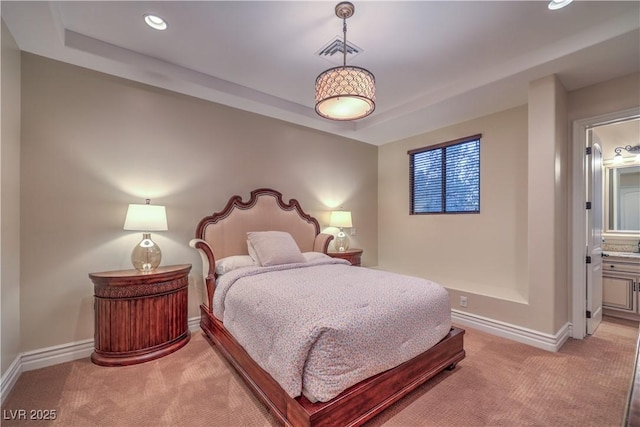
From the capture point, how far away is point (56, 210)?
96.8 inches

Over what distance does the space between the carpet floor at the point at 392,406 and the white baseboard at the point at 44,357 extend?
0.06 meters

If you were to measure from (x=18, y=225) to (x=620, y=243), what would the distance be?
22.5 feet

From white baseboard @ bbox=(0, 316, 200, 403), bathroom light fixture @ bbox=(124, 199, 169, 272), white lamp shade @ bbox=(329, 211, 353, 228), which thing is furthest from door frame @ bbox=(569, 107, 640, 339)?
white baseboard @ bbox=(0, 316, 200, 403)

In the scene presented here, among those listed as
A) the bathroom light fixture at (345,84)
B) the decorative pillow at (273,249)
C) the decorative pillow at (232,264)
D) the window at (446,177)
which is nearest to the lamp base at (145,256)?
the decorative pillow at (232,264)

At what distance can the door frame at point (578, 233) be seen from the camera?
2912mm

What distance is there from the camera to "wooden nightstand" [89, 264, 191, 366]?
Answer: 236 cm

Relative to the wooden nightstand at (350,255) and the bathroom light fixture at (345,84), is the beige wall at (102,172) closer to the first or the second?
the wooden nightstand at (350,255)

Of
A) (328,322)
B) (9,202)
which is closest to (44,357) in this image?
(9,202)

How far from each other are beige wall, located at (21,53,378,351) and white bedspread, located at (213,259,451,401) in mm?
1188

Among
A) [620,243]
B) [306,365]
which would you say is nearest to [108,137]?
→ [306,365]

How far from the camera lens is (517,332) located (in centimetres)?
288

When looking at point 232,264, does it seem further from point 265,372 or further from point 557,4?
point 557,4

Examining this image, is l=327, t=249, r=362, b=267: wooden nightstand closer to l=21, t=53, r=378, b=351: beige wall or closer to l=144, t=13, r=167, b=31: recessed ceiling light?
l=21, t=53, r=378, b=351: beige wall

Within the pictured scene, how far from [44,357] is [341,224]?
3.36 m
